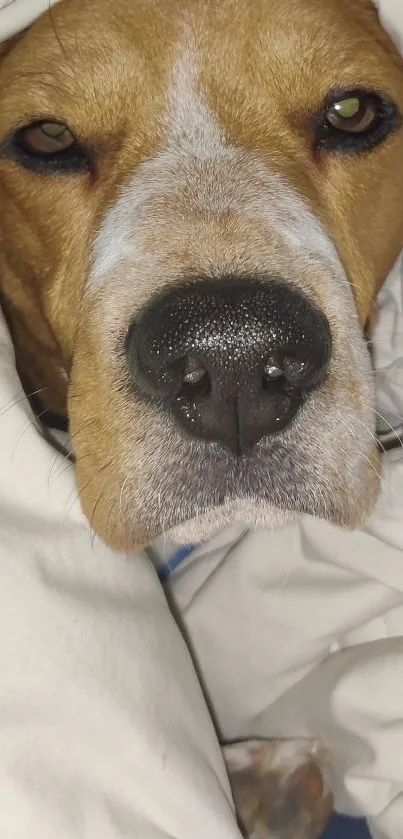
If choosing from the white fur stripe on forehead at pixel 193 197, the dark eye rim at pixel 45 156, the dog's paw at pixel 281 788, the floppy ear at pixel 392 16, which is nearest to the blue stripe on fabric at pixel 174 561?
the dog's paw at pixel 281 788

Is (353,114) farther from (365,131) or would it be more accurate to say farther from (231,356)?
(231,356)

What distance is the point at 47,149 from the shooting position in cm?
167

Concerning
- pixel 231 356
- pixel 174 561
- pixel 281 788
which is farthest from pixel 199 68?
pixel 281 788

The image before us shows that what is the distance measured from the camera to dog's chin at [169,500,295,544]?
1.40 metres

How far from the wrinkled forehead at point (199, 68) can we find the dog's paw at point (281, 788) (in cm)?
111

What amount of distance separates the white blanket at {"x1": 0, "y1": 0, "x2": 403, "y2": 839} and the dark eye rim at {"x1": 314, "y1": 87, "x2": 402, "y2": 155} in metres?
0.24

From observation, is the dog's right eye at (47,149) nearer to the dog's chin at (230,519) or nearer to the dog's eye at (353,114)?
the dog's eye at (353,114)

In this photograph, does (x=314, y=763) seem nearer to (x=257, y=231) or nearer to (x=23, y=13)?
(x=257, y=231)

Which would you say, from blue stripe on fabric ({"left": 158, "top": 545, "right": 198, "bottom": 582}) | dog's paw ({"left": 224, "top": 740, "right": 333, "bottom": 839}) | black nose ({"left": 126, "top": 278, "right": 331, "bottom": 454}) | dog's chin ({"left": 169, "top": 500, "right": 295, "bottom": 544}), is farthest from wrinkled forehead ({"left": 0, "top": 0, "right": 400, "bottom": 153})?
dog's paw ({"left": 224, "top": 740, "right": 333, "bottom": 839})

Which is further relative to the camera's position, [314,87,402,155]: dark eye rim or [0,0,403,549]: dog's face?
[314,87,402,155]: dark eye rim

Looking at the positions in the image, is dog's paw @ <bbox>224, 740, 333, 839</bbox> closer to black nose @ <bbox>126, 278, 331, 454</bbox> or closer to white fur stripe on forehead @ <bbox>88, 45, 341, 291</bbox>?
black nose @ <bbox>126, 278, 331, 454</bbox>

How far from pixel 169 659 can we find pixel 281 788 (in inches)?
16.4

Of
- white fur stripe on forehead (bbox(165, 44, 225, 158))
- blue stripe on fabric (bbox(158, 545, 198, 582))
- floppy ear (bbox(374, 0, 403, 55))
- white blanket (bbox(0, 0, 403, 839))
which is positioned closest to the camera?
white blanket (bbox(0, 0, 403, 839))

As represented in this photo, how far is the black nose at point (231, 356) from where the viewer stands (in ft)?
3.93
